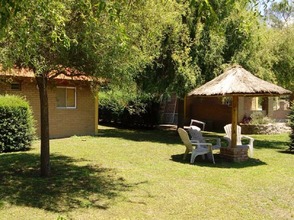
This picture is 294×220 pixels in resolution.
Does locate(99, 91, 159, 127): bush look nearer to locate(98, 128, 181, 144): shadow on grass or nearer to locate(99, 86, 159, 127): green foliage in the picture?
locate(99, 86, 159, 127): green foliage

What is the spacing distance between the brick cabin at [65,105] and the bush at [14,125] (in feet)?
8.87

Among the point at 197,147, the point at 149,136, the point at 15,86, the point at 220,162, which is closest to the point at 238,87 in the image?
the point at 197,147

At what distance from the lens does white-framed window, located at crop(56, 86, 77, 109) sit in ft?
57.4

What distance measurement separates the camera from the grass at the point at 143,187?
244 inches

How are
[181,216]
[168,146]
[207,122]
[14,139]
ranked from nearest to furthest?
[181,216]
[14,139]
[168,146]
[207,122]

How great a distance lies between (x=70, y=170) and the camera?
9594 mm

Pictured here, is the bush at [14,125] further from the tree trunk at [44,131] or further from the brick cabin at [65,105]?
the tree trunk at [44,131]

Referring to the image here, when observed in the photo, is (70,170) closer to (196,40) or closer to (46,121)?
(46,121)

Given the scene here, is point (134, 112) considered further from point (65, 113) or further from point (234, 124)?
point (234, 124)

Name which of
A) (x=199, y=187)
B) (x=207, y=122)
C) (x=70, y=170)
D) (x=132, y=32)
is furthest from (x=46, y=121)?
(x=207, y=122)

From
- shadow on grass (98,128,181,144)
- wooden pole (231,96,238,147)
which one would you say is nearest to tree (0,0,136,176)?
wooden pole (231,96,238,147)

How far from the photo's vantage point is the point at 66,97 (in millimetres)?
17859

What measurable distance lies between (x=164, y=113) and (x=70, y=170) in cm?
1698

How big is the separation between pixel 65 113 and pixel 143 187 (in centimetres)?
1073
